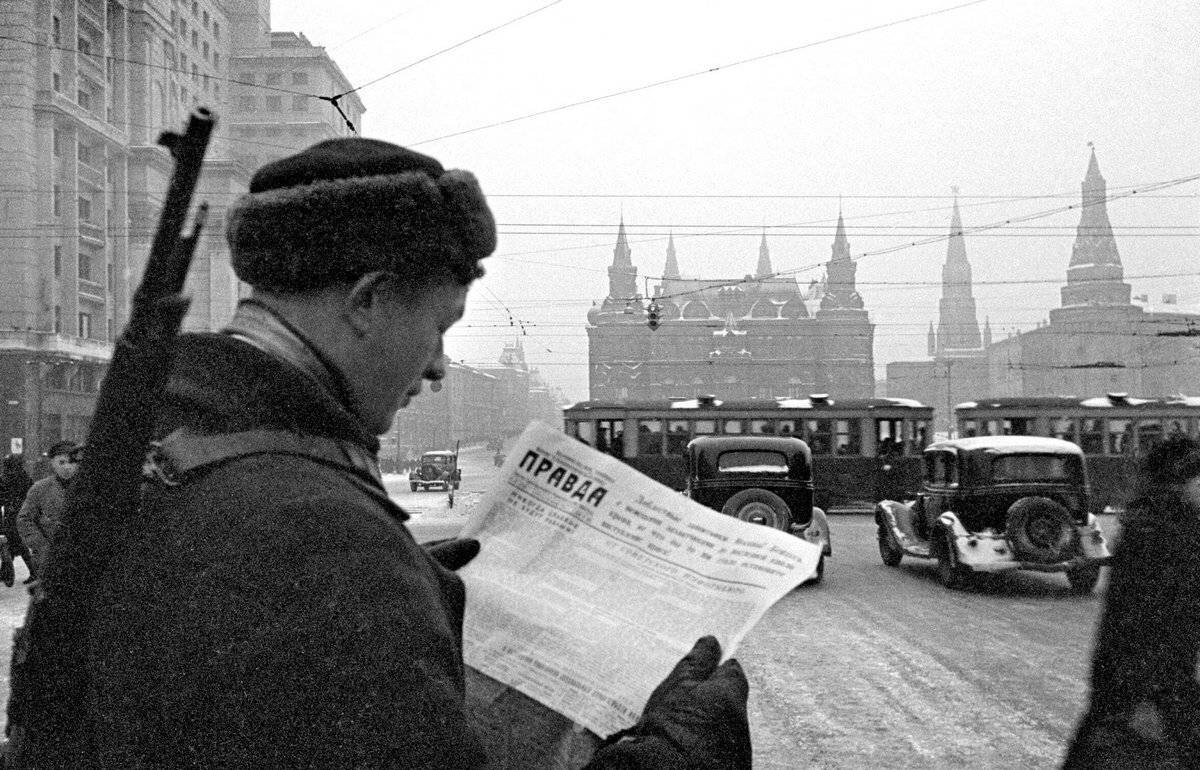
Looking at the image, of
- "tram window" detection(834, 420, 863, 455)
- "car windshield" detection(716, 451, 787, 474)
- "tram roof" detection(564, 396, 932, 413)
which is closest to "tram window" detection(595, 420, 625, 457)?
"tram roof" detection(564, 396, 932, 413)

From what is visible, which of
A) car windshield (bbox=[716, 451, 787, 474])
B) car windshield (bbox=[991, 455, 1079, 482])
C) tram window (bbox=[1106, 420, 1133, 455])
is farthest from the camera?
tram window (bbox=[1106, 420, 1133, 455])

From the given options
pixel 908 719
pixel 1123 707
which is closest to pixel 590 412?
pixel 908 719

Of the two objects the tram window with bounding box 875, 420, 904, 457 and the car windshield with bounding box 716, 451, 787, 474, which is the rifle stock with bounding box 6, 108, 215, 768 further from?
the tram window with bounding box 875, 420, 904, 457

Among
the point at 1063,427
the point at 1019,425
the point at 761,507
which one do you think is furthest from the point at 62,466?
the point at 1063,427

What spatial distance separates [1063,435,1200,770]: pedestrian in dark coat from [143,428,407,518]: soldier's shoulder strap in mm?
3230

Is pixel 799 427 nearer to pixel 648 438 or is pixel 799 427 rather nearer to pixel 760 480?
pixel 648 438

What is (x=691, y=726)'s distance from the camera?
1275 mm

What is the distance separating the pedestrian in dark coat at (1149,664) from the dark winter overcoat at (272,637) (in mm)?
3189

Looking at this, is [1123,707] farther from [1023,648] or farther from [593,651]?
A: [1023,648]

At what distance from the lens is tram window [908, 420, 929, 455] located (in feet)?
94.4

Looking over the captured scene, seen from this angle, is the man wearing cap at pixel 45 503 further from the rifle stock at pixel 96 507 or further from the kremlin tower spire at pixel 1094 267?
the kremlin tower spire at pixel 1094 267

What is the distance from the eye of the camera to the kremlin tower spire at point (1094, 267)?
9812 centimetres

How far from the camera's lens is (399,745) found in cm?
94

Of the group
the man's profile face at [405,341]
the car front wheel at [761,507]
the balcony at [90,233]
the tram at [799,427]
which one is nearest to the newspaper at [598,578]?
the man's profile face at [405,341]
